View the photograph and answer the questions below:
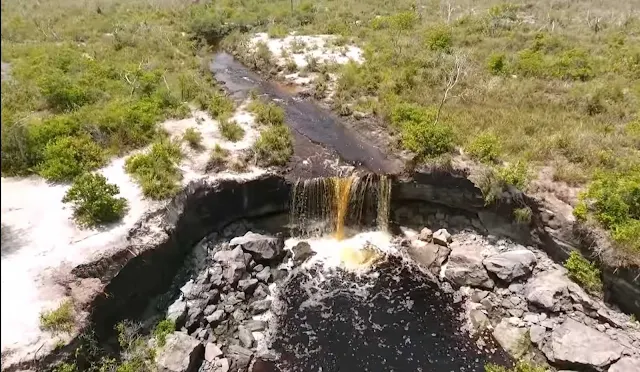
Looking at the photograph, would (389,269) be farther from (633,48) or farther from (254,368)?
(633,48)

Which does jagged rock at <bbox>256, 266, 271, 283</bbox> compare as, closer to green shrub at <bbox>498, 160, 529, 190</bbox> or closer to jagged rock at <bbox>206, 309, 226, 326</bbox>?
jagged rock at <bbox>206, 309, 226, 326</bbox>

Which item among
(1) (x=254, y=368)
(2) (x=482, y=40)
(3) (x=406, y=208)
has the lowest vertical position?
(1) (x=254, y=368)

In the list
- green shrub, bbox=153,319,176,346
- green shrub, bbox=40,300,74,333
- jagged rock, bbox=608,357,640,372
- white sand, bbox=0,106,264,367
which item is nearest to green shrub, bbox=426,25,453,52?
white sand, bbox=0,106,264,367

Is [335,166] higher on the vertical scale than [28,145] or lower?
lower

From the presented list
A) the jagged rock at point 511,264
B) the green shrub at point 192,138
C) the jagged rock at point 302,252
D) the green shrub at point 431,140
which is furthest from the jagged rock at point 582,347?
the green shrub at point 192,138

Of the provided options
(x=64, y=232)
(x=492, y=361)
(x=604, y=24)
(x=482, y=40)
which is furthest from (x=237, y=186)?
(x=604, y=24)

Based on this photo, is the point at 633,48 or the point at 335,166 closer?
the point at 335,166
